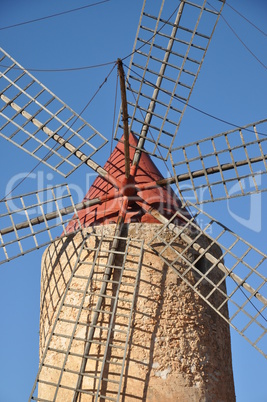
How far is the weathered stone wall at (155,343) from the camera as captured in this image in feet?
19.4

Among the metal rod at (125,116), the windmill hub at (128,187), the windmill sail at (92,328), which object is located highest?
the metal rod at (125,116)

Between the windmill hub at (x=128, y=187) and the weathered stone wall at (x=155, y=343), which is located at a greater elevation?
the windmill hub at (x=128, y=187)

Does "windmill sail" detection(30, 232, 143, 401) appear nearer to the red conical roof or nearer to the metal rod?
the red conical roof

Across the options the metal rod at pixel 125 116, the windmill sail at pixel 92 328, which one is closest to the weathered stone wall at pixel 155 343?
the windmill sail at pixel 92 328

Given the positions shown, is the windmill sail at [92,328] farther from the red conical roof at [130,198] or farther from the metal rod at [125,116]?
the metal rod at [125,116]

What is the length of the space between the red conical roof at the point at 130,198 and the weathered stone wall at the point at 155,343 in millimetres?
236

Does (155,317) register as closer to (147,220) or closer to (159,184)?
(147,220)

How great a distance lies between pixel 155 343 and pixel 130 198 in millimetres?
1501

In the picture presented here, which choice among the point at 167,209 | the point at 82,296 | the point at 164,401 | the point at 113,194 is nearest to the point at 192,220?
the point at 167,209

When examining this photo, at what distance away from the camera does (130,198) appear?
268 inches

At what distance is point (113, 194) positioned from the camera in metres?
6.92

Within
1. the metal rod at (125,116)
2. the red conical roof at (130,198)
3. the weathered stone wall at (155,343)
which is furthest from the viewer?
the red conical roof at (130,198)

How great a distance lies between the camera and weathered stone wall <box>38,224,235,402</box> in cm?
591

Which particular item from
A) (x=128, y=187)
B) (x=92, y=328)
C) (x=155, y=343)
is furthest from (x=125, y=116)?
(x=155, y=343)
